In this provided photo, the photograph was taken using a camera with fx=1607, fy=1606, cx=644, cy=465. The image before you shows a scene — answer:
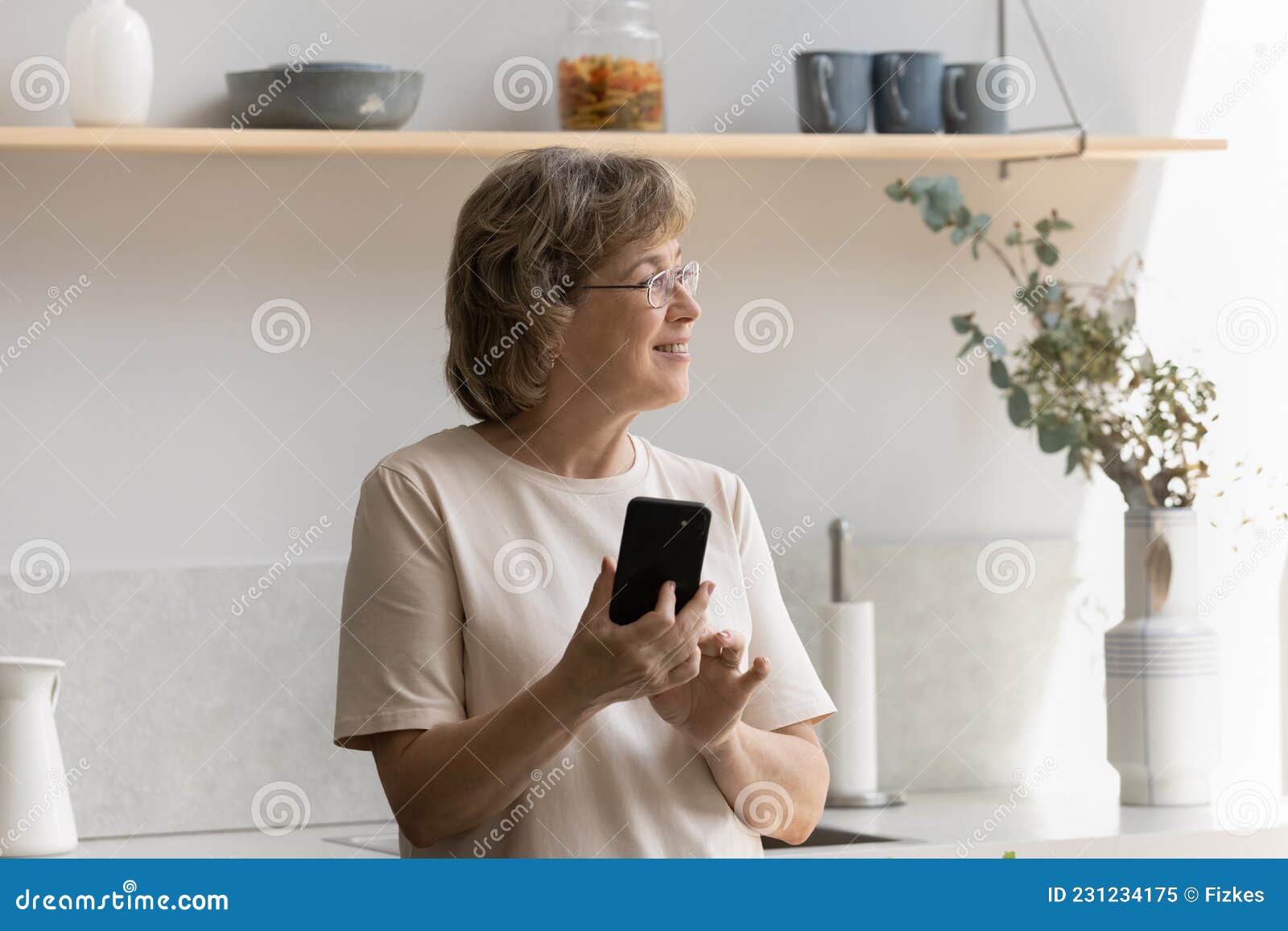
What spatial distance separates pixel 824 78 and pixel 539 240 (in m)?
0.90

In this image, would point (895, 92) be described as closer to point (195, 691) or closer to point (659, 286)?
point (659, 286)

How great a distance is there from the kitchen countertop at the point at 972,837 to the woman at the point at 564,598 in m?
0.61

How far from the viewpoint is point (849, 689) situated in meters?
1.99

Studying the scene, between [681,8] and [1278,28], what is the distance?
2.77 ft

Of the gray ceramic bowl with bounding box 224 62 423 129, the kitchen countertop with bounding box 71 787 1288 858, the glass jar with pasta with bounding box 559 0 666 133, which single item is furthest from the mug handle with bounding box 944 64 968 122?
the kitchen countertop with bounding box 71 787 1288 858

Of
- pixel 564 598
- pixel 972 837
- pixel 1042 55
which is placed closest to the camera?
pixel 564 598

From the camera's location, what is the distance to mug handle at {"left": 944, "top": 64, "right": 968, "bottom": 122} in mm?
1988

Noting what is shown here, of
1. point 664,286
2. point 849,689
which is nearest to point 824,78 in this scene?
point 849,689

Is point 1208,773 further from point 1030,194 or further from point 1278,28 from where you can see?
point 1278,28

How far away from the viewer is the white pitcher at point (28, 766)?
166 cm

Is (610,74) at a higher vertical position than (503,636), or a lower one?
higher

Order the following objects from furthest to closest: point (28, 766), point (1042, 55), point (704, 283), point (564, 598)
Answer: point (1042, 55)
point (704, 283)
point (28, 766)
point (564, 598)

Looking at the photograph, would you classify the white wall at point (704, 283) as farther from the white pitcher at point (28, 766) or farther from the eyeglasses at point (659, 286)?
the eyeglasses at point (659, 286)

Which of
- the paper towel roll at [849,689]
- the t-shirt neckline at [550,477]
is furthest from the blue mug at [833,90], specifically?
the t-shirt neckline at [550,477]
